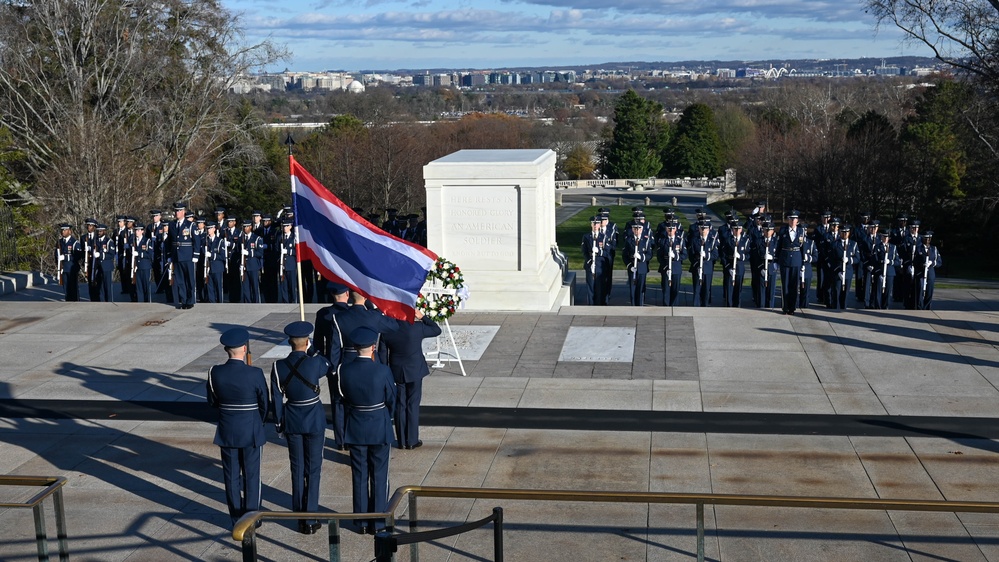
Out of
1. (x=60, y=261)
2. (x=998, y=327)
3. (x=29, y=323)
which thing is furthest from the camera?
(x=60, y=261)

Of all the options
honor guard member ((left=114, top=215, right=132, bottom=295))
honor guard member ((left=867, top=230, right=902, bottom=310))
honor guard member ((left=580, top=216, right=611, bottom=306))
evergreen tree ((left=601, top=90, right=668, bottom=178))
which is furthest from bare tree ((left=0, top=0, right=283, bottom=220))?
evergreen tree ((left=601, top=90, right=668, bottom=178))

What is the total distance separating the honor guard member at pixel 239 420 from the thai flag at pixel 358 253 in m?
1.88

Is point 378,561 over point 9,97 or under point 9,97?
under

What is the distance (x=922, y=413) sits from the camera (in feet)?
31.4

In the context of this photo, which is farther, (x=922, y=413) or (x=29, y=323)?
(x=29, y=323)

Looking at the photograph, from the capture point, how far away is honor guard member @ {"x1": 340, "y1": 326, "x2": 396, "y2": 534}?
704 cm

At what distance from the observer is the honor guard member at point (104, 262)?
53.5 feet

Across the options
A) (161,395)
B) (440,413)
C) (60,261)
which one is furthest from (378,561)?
(60,261)

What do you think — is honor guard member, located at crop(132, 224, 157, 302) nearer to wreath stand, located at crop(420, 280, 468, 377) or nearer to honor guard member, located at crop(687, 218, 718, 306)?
wreath stand, located at crop(420, 280, 468, 377)

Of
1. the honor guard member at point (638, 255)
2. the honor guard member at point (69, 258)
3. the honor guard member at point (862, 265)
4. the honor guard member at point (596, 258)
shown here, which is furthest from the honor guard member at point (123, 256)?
the honor guard member at point (862, 265)

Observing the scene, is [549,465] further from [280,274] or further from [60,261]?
[60,261]

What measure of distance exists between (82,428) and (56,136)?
2249cm

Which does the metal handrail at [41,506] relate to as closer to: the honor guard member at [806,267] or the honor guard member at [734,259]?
the honor guard member at [806,267]

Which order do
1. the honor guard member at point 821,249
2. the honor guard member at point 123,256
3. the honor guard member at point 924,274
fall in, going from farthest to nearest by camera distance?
the honor guard member at point 123,256 < the honor guard member at point 821,249 < the honor guard member at point 924,274
